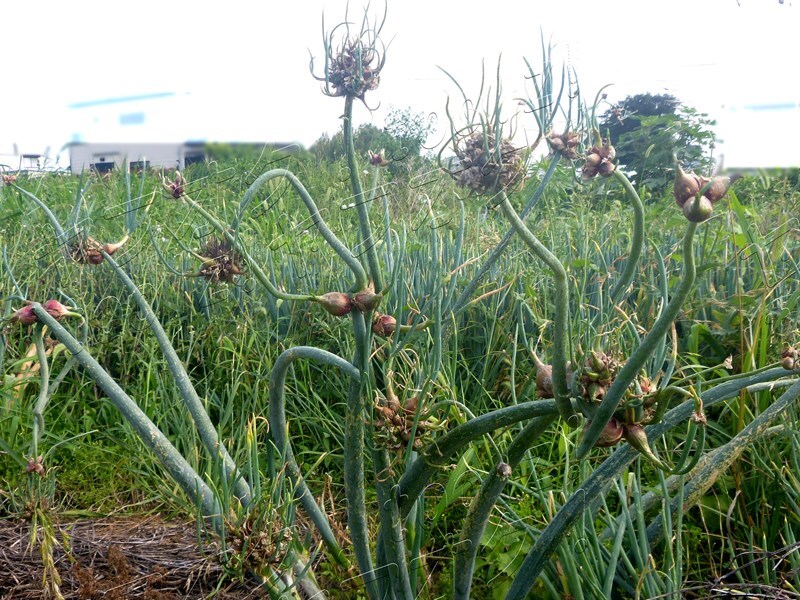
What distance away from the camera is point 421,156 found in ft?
4.00

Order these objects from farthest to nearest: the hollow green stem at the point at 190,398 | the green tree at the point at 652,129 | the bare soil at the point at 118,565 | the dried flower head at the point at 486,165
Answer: the bare soil at the point at 118,565 < the hollow green stem at the point at 190,398 < the green tree at the point at 652,129 < the dried flower head at the point at 486,165

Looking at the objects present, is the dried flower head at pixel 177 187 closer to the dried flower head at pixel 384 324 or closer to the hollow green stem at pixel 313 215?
the hollow green stem at pixel 313 215

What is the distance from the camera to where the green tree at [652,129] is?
106 centimetres

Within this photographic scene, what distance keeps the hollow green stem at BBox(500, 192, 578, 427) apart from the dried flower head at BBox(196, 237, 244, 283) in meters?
0.52

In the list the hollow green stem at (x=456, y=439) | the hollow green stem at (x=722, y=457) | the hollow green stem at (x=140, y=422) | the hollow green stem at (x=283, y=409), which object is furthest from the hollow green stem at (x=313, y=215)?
the hollow green stem at (x=722, y=457)

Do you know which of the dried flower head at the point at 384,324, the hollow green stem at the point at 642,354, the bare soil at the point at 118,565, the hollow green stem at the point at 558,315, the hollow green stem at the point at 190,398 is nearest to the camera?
the hollow green stem at the point at 642,354

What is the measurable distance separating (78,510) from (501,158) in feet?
5.32

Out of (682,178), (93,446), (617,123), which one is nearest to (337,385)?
(93,446)

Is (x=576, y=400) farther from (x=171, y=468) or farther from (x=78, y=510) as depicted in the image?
(x=78, y=510)

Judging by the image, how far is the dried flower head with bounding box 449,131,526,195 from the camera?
96cm

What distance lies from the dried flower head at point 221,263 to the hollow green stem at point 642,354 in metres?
0.64

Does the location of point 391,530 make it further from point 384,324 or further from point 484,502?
point 384,324

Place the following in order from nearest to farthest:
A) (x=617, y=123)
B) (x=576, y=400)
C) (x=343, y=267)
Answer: (x=576, y=400), (x=617, y=123), (x=343, y=267)

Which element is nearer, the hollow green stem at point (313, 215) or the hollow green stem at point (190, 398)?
the hollow green stem at point (313, 215)
